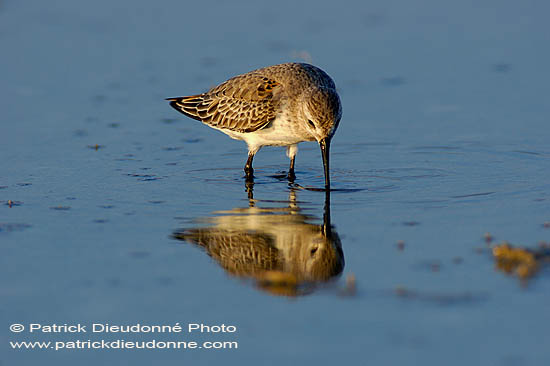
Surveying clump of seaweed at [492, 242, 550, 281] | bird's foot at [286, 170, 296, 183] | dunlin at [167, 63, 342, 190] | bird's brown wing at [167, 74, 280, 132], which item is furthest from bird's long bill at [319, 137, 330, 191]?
clump of seaweed at [492, 242, 550, 281]

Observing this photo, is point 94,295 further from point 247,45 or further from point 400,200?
point 247,45

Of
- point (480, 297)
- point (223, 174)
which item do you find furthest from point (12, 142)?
point (480, 297)

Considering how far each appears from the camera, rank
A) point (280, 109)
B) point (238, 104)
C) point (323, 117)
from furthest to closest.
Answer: point (238, 104) < point (280, 109) < point (323, 117)

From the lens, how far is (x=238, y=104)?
11.0 metres

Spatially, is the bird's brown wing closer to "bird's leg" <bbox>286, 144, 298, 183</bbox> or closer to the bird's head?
"bird's leg" <bbox>286, 144, 298, 183</bbox>

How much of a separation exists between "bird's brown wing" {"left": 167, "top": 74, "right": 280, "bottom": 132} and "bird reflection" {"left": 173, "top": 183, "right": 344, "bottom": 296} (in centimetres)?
166

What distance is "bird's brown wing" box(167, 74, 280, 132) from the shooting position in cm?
1056

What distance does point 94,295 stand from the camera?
6.79m

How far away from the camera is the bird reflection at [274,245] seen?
23.4 ft

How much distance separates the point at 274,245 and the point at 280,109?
9.28 ft

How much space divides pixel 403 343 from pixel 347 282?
1.12 metres

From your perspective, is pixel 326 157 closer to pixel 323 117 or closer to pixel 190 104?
pixel 323 117

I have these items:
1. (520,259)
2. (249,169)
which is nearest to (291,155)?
(249,169)

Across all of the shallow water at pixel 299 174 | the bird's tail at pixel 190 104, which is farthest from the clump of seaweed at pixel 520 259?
the bird's tail at pixel 190 104
